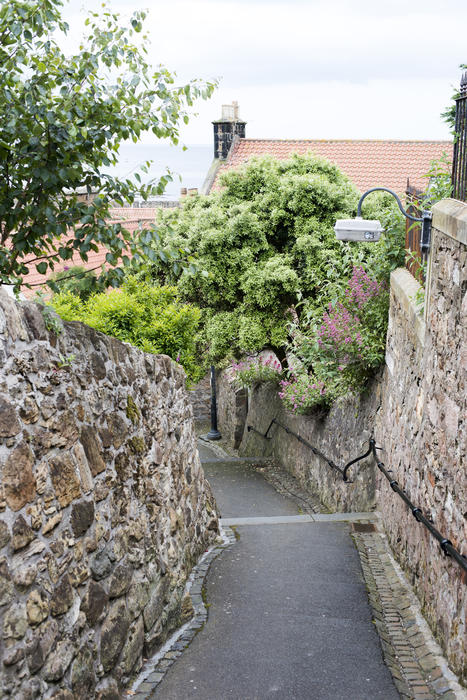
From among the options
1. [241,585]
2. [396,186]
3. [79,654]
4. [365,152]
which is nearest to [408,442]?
[241,585]

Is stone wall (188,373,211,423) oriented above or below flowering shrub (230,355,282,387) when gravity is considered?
below

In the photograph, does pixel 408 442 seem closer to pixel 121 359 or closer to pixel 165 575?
pixel 165 575

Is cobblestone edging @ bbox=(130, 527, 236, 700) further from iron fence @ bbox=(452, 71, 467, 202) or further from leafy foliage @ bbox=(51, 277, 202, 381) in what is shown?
iron fence @ bbox=(452, 71, 467, 202)

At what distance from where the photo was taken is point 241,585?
6.67m

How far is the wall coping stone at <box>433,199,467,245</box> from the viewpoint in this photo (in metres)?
4.58

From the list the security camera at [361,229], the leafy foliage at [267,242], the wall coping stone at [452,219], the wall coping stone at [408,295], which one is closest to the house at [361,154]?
the leafy foliage at [267,242]

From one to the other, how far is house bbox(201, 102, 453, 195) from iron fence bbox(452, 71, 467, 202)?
48.2 feet

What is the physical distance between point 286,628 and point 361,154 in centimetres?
1889

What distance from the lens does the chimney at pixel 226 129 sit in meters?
24.0

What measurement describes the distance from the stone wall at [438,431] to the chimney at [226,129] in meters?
18.1

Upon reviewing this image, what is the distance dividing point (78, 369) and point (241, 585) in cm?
337

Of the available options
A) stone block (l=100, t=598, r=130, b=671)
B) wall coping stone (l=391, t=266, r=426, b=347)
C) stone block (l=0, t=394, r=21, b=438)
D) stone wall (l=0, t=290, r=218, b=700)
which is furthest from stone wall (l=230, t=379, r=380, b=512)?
stone block (l=0, t=394, r=21, b=438)

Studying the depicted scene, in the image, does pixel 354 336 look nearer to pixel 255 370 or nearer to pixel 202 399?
pixel 255 370

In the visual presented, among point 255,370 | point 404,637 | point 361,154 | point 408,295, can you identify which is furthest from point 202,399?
point 404,637
